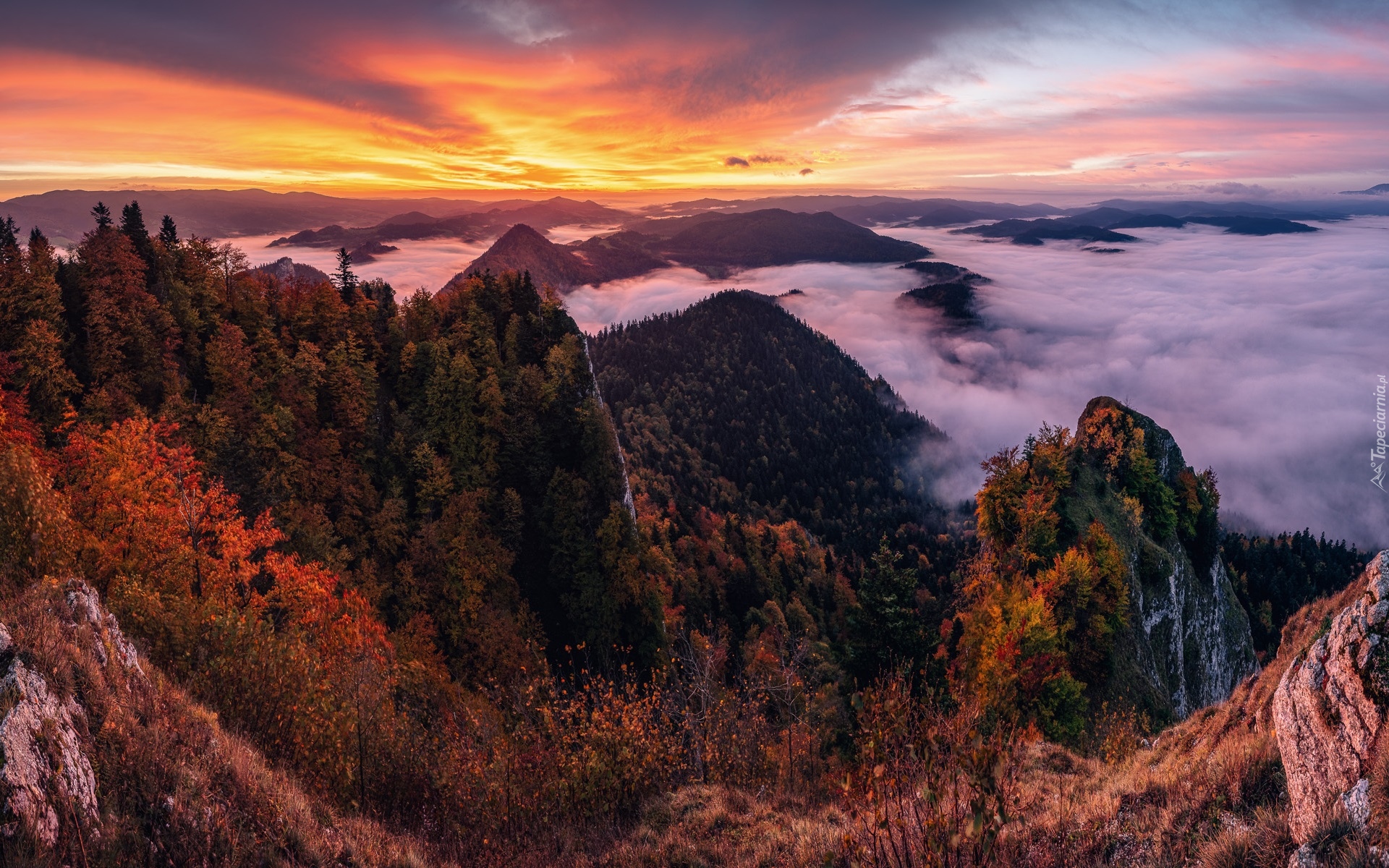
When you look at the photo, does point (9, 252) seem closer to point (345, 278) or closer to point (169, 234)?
point (169, 234)

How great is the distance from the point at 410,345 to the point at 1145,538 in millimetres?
56609

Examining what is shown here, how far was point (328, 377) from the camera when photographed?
1750 inches

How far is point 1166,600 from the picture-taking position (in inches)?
1642

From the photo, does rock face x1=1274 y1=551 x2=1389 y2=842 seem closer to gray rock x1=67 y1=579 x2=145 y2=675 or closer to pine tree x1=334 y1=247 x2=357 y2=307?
gray rock x1=67 y1=579 x2=145 y2=675

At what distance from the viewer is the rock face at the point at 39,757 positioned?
24.3ft

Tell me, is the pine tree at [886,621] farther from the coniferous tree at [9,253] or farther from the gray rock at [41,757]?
the coniferous tree at [9,253]

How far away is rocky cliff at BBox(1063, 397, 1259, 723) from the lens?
35.6 meters

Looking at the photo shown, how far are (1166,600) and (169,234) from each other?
8234cm

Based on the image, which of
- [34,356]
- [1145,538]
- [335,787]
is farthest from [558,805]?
[1145,538]

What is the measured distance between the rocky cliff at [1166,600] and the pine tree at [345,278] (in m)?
59.4

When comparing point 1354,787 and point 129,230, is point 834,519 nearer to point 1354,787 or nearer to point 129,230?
point 129,230

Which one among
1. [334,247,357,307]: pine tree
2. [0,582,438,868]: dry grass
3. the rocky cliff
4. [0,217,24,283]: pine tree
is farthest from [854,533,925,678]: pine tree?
[0,217,24,283]: pine tree

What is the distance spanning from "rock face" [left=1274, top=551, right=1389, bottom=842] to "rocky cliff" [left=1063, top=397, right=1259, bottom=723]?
2981 cm

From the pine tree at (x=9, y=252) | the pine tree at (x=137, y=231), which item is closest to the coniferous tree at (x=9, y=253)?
the pine tree at (x=9, y=252)
